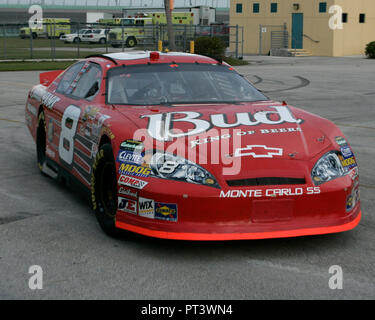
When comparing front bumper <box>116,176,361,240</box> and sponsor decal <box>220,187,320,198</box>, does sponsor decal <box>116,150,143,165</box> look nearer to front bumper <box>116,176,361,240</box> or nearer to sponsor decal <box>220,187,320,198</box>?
front bumper <box>116,176,361,240</box>

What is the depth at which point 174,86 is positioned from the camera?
613cm

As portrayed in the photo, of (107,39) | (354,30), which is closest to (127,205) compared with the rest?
(354,30)

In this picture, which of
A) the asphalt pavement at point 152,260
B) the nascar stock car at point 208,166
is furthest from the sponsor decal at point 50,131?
the nascar stock car at point 208,166

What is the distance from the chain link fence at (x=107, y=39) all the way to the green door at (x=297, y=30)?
4.03m

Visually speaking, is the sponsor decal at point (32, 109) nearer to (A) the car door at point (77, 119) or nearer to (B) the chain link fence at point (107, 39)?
(A) the car door at point (77, 119)

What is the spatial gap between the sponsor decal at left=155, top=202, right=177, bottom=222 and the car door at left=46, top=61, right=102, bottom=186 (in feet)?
3.75

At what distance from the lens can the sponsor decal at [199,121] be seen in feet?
16.1

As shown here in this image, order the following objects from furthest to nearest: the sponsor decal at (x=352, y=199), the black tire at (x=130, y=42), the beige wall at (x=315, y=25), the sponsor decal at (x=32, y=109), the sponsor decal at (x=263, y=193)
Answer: the black tire at (x=130, y=42) < the beige wall at (x=315, y=25) < the sponsor decal at (x=32, y=109) < the sponsor decal at (x=352, y=199) < the sponsor decal at (x=263, y=193)

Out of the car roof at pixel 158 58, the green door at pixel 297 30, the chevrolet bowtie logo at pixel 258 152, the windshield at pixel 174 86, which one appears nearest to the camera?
the chevrolet bowtie logo at pixel 258 152

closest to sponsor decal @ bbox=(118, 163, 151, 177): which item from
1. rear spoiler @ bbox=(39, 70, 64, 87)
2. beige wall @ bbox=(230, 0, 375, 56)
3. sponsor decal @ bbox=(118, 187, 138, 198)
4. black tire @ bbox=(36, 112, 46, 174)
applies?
sponsor decal @ bbox=(118, 187, 138, 198)

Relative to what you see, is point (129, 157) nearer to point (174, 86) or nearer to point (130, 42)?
point (174, 86)

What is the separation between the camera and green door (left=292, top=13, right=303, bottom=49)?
45.8 metres

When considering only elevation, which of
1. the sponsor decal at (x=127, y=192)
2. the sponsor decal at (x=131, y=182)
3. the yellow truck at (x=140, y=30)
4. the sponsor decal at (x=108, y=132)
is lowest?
the sponsor decal at (x=127, y=192)

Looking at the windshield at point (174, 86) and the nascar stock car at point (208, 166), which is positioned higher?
the windshield at point (174, 86)
